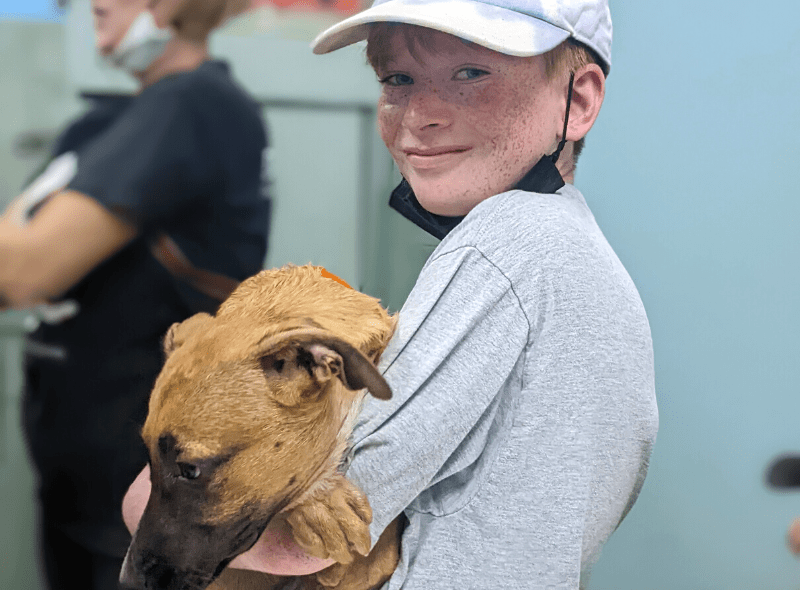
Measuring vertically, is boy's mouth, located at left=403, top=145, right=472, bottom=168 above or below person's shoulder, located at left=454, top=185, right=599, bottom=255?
above

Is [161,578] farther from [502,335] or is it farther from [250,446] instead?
[502,335]

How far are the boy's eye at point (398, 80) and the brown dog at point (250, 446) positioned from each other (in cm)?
36

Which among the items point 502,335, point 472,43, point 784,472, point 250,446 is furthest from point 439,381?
point 784,472

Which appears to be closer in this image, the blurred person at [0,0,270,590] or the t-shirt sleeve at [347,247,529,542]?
the t-shirt sleeve at [347,247,529,542]

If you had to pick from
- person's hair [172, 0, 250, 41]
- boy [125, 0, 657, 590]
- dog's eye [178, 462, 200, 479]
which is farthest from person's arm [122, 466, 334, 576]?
person's hair [172, 0, 250, 41]

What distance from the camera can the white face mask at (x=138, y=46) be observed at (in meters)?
0.92

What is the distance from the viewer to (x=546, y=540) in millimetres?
825

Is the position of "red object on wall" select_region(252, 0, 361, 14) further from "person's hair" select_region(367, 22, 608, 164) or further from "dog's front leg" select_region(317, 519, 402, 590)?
"dog's front leg" select_region(317, 519, 402, 590)

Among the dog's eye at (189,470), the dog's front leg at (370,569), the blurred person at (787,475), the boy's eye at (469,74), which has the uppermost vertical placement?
the boy's eye at (469,74)

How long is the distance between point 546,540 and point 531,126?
523mm

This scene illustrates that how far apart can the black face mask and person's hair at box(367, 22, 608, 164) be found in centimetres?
2

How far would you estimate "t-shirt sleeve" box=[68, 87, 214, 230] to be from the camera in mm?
897

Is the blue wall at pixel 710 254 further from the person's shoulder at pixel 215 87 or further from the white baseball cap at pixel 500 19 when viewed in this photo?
the person's shoulder at pixel 215 87

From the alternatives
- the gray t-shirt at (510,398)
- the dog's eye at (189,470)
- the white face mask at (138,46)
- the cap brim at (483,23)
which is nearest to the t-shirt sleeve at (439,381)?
the gray t-shirt at (510,398)
